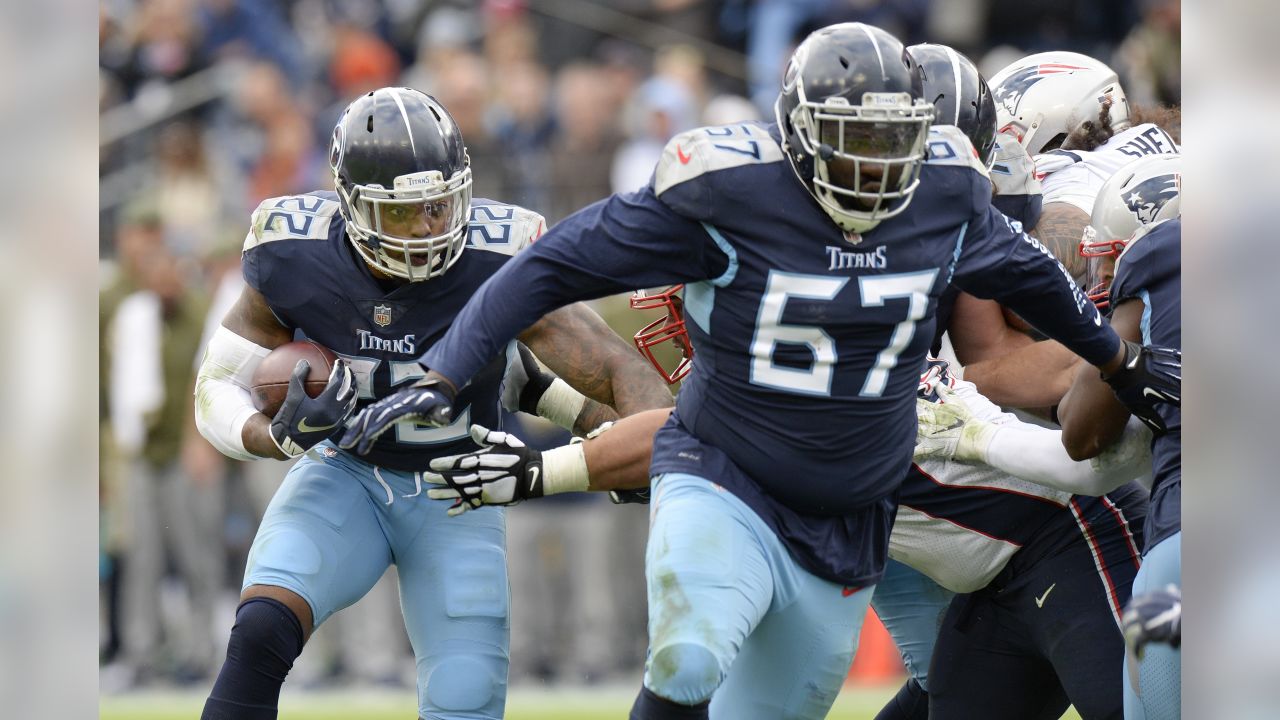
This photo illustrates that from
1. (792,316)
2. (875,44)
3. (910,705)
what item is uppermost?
(875,44)

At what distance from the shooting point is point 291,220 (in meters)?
4.39

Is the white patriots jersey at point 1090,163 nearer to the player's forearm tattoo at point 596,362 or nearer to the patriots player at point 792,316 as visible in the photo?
the patriots player at point 792,316

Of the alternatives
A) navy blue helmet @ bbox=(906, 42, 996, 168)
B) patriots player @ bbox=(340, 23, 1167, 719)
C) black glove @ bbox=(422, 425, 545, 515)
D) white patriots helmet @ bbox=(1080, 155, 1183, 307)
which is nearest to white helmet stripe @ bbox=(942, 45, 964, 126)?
navy blue helmet @ bbox=(906, 42, 996, 168)

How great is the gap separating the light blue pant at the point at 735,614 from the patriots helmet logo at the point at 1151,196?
45.6 inches

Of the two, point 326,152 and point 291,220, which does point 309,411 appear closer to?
point 291,220

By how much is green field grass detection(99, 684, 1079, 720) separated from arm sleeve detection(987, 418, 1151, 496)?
347cm

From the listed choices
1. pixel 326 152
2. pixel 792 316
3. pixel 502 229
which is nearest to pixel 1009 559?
pixel 792 316

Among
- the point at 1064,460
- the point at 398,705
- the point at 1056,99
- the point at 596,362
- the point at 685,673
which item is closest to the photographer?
the point at 685,673

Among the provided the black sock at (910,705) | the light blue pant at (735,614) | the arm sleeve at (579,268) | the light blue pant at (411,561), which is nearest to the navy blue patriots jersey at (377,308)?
the light blue pant at (411,561)

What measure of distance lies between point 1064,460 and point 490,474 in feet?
4.57
